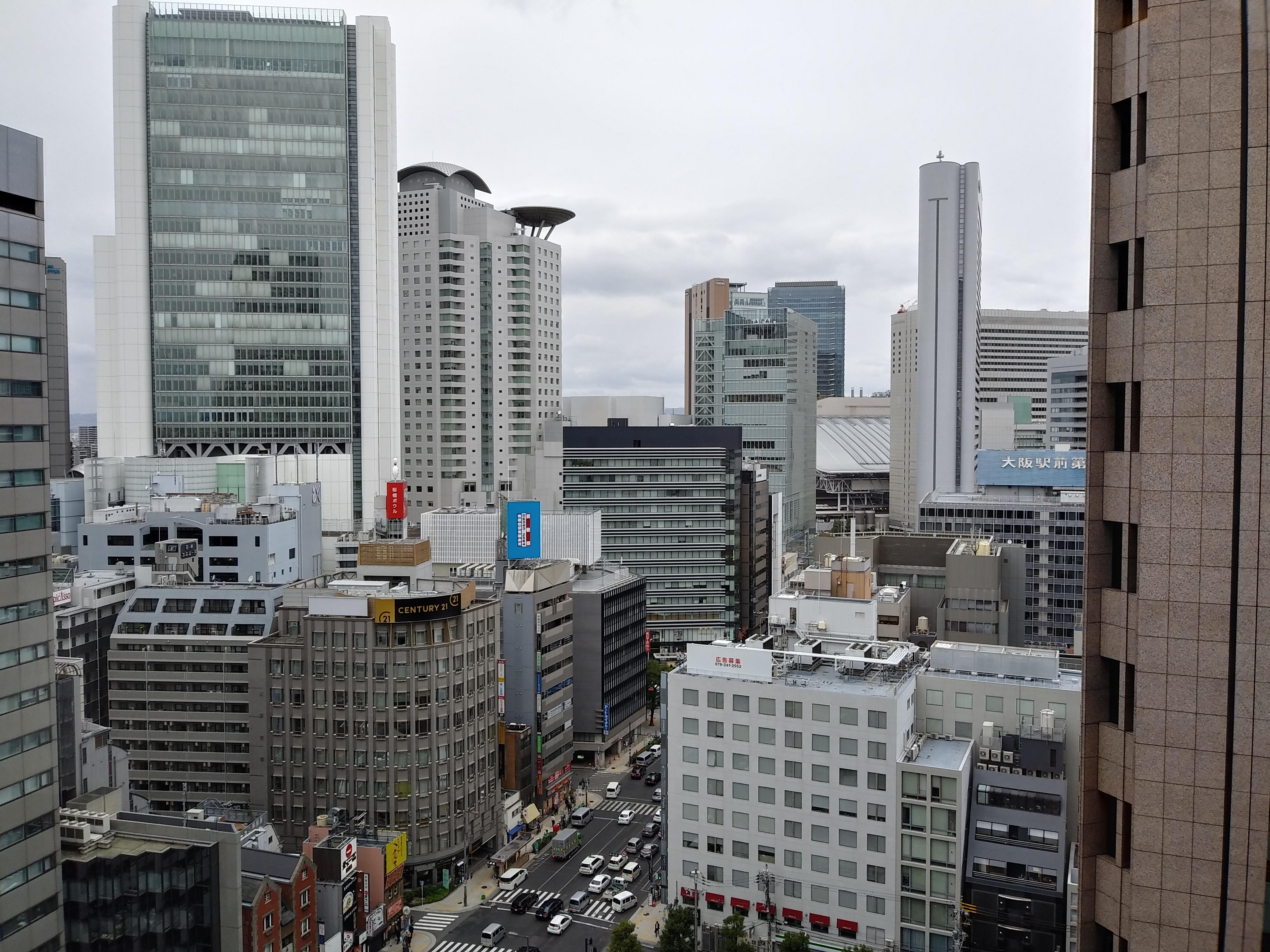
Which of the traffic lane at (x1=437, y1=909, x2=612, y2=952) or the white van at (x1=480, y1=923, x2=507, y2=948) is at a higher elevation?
the white van at (x1=480, y1=923, x2=507, y2=948)

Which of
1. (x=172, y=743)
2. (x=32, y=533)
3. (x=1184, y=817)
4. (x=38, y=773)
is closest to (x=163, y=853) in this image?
(x=38, y=773)

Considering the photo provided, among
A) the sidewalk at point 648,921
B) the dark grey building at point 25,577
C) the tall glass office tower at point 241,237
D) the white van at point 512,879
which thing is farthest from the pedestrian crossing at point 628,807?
the tall glass office tower at point 241,237

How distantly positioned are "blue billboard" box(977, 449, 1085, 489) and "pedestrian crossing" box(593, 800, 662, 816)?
89.2 metres

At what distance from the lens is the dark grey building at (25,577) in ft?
127

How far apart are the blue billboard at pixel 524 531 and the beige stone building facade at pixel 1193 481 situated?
95.5 meters

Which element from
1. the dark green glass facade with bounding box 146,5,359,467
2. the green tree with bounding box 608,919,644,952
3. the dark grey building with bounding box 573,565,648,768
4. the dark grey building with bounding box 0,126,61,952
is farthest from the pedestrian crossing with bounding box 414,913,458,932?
the dark green glass facade with bounding box 146,5,359,467

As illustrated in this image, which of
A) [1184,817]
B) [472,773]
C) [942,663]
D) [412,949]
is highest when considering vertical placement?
[1184,817]

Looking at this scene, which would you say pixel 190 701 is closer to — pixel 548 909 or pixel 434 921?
pixel 434 921

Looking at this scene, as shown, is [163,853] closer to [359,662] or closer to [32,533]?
[32,533]

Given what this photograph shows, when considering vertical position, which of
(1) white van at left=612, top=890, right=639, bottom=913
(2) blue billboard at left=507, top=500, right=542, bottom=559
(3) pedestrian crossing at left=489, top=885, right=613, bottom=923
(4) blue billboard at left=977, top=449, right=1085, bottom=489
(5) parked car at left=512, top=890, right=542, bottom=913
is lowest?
(3) pedestrian crossing at left=489, top=885, right=613, bottom=923

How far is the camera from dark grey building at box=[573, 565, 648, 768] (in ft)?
382

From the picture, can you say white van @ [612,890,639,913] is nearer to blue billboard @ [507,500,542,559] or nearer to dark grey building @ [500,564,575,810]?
dark grey building @ [500,564,575,810]

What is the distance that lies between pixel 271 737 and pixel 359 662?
10800 millimetres

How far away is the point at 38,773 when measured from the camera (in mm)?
40312
